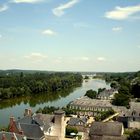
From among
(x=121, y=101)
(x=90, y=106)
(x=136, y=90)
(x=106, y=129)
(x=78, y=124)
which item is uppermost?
(x=136, y=90)

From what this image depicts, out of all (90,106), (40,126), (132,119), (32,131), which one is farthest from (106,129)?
(90,106)

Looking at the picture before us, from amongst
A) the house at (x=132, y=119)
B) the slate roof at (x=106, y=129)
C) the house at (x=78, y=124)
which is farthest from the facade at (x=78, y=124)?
the house at (x=132, y=119)

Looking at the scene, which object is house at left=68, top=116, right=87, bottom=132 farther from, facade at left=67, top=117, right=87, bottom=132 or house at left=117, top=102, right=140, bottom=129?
house at left=117, top=102, right=140, bottom=129

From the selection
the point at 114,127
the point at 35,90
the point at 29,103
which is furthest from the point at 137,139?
the point at 35,90

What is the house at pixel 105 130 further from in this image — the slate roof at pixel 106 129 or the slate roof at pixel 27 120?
the slate roof at pixel 27 120

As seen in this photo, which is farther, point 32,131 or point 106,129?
point 106,129

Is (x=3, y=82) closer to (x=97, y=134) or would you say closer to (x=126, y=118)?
(x=126, y=118)

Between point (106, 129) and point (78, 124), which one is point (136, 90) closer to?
point (78, 124)

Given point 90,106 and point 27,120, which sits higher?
point 27,120
